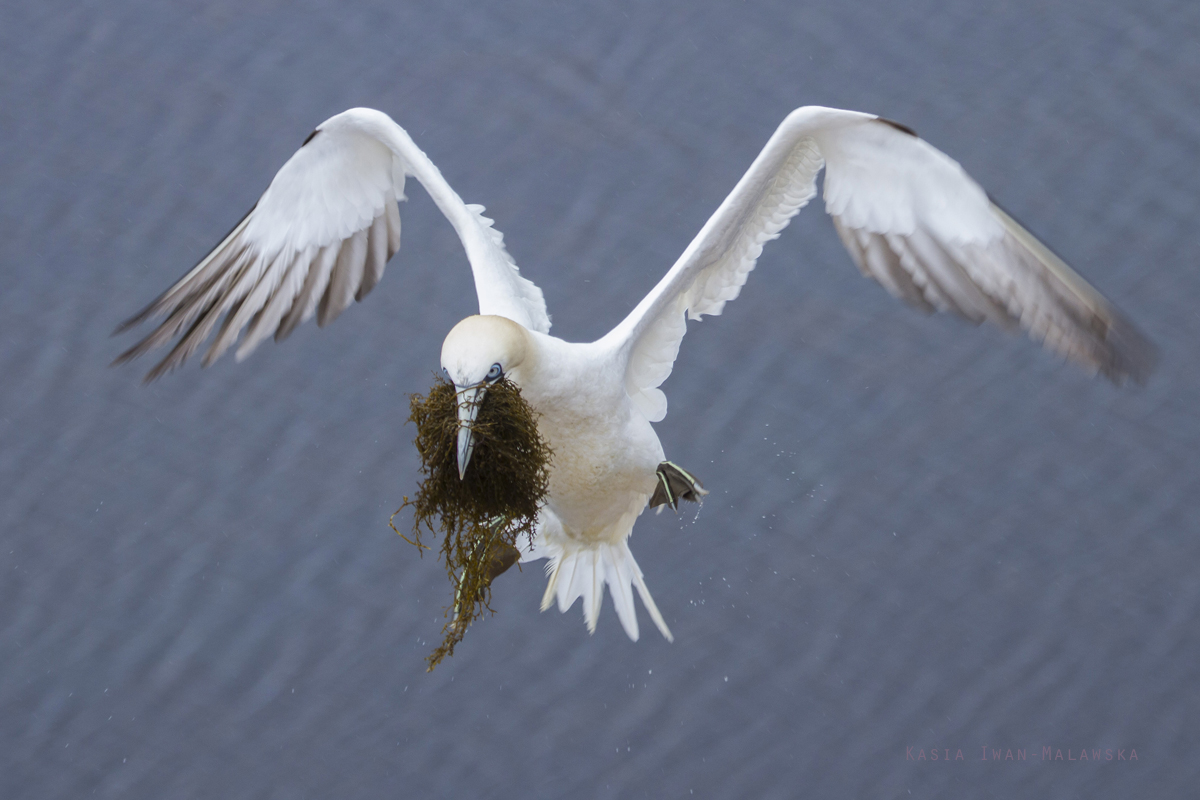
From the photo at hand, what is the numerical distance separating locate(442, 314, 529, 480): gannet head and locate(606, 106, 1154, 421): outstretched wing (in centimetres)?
35

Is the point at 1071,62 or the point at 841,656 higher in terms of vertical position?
the point at 1071,62

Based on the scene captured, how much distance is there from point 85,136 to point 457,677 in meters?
1.53

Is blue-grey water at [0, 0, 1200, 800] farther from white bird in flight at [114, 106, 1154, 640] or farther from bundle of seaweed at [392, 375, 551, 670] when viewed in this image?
bundle of seaweed at [392, 375, 551, 670]

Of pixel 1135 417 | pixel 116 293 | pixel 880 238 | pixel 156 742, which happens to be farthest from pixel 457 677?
pixel 1135 417

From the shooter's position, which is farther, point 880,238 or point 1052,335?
point 880,238

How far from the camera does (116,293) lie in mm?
2928

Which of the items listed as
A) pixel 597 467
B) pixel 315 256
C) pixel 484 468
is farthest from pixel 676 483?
pixel 315 256

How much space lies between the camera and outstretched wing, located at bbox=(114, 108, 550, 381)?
2219 millimetres

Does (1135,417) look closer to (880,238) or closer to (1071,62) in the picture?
(1071,62)

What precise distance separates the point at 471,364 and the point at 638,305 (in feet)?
1.82

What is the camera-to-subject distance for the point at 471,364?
174cm

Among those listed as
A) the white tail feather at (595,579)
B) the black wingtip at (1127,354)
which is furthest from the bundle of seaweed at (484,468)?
the black wingtip at (1127,354)

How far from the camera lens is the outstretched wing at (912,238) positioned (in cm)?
192

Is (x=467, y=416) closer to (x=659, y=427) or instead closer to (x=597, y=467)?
(x=597, y=467)
